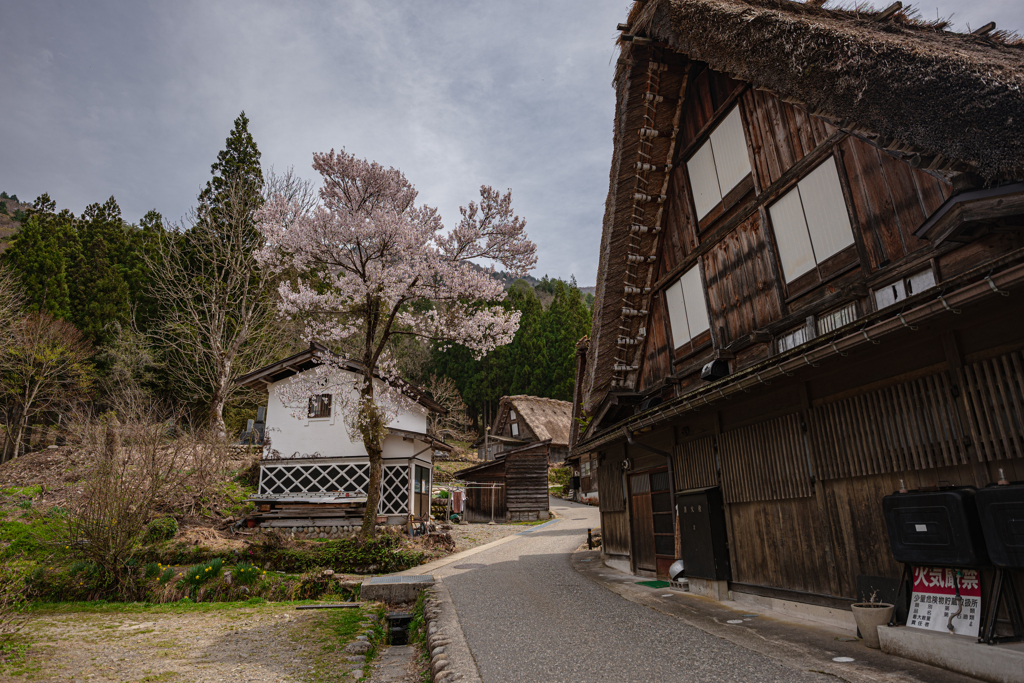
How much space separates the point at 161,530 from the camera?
13.1 metres

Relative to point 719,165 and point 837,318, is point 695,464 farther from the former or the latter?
point 719,165

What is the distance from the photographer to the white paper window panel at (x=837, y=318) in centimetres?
587

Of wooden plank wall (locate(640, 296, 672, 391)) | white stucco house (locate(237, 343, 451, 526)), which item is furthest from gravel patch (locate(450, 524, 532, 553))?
wooden plank wall (locate(640, 296, 672, 391))

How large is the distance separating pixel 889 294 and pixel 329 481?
17.8 metres

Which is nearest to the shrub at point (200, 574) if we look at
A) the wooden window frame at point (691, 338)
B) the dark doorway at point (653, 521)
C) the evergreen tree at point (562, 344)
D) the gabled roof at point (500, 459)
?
the dark doorway at point (653, 521)

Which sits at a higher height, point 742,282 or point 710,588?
point 742,282

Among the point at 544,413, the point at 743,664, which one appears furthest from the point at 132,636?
the point at 544,413

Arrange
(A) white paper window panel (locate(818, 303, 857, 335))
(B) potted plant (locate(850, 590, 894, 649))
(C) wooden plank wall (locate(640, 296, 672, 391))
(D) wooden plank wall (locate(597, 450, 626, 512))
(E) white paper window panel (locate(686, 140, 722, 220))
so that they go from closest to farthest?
(B) potted plant (locate(850, 590, 894, 649))
(A) white paper window panel (locate(818, 303, 857, 335))
(E) white paper window panel (locate(686, 140, 722, 220))
(C) wooden plank wall (locate(640, 296, 672, 391))
(D) wooden plank wall (locate(597, 450, 626, 512))

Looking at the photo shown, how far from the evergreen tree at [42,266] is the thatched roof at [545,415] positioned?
24.5 meters

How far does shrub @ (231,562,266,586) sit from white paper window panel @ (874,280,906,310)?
1230cm

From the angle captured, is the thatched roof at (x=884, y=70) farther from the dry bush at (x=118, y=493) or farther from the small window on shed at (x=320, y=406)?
the small window on shed at (x=320, y=406)

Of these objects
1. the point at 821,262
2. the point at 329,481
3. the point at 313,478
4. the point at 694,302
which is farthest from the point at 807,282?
the point at 313,478

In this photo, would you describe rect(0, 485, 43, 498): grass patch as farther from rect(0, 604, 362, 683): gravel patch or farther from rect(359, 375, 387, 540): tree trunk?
rect(359, 375, 387, 540): tree trunk

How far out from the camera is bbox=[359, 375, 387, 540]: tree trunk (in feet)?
45.8
